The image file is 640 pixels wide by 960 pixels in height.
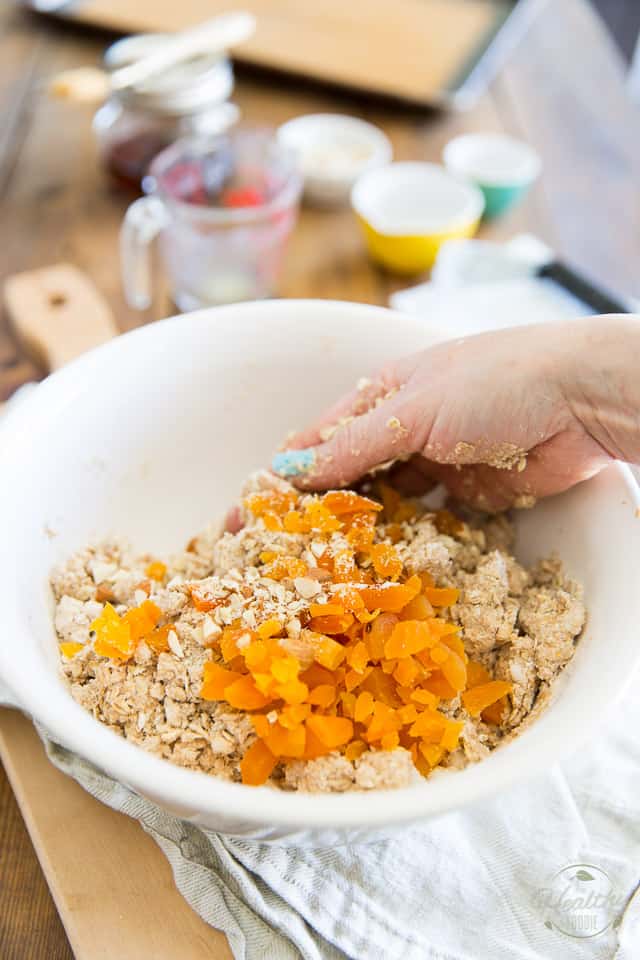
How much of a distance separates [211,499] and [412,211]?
1009 mm

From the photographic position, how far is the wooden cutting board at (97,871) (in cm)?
99

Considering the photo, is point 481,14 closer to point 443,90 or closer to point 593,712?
point 443,90

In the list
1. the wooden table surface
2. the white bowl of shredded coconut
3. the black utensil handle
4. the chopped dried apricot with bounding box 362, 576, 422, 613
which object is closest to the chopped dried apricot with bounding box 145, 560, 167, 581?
the chopped dried apricot with bounding box 362, 576, 422, 613

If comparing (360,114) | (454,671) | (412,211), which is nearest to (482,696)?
(454,671)

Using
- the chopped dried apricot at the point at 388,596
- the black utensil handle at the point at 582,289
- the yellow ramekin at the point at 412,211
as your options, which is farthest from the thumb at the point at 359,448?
the yellow ramekin at the point at 412,211

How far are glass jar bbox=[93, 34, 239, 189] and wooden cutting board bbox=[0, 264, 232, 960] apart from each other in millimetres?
1498

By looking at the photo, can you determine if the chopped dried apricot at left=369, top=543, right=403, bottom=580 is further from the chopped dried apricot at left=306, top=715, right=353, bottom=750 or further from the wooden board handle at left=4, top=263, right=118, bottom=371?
the wooden board handle at left=4, top=263, right=118, bottom=371

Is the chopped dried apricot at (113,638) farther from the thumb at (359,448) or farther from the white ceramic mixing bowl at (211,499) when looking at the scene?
the thumb at (359,448)

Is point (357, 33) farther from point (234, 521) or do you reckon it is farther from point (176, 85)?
point (234, 521)

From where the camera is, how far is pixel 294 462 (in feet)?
4.08

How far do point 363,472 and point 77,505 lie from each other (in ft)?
1.34

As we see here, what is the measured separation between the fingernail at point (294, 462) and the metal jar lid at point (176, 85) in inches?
50.1

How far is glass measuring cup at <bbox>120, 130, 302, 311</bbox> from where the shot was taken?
1813 millimetres

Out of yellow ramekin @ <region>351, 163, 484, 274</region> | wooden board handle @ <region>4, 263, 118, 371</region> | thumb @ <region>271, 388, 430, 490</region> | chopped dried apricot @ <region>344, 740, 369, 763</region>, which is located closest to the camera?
chopped dried apricot @ <region>344, 740, 369, 763</region>
